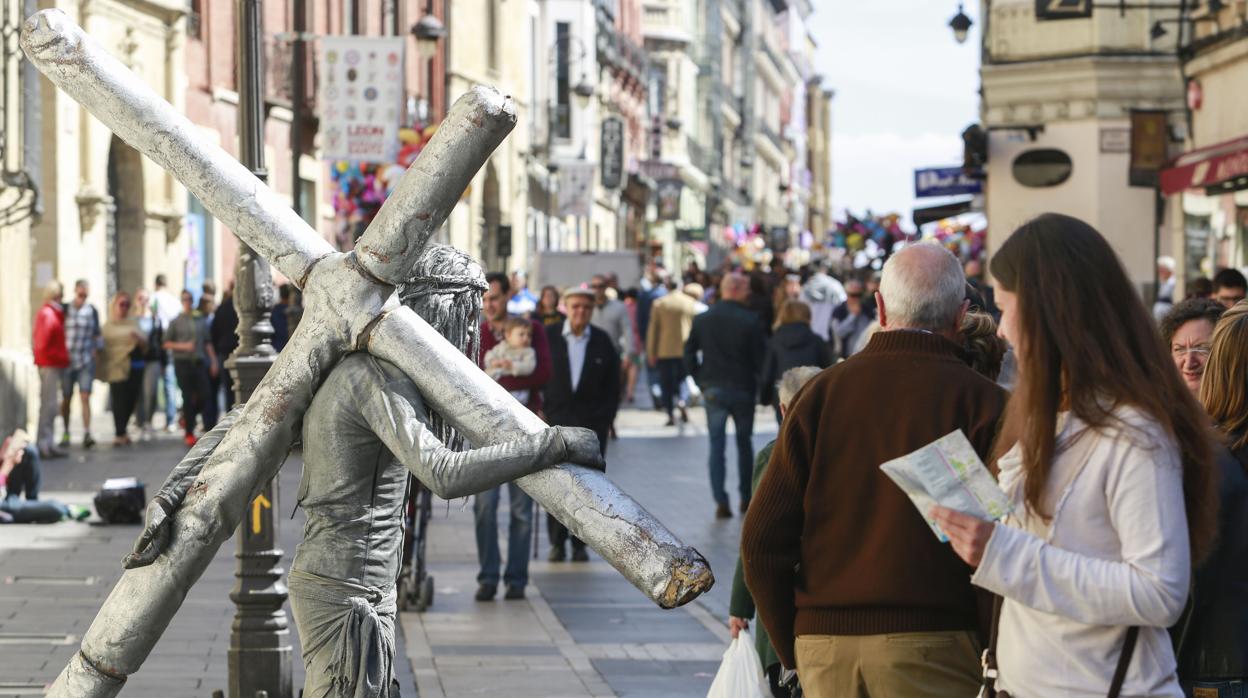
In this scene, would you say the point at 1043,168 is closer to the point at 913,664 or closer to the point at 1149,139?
the point at 1149,139

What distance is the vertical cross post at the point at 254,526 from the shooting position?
8336 millimetres

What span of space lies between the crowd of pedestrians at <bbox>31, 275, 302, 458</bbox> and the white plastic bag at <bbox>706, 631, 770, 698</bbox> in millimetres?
15824

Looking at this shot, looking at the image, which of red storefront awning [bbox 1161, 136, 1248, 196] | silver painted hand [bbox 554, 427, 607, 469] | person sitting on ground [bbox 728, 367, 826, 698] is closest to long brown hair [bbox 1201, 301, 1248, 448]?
person sitting on ground [bbox 728, 367, 826, 698]

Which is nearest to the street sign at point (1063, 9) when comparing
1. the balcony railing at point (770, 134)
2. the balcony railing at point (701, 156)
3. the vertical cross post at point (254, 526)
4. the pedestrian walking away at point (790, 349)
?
the pedestrian walking away at point (790, 349)

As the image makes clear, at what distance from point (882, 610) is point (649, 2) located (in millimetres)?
84985

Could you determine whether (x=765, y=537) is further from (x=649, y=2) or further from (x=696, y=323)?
(x=649, y=2)

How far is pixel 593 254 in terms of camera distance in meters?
37.5

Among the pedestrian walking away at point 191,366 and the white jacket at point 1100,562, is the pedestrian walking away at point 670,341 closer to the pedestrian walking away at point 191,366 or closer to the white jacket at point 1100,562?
the pedestrian walking away at point 191,366

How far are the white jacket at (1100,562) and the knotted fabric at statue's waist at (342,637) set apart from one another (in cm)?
141

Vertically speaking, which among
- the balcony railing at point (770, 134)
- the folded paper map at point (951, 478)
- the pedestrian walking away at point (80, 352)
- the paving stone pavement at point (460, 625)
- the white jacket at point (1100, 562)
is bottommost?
the paving stone pavement at point (460, 625)

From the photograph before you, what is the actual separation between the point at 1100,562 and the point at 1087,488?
0.14 m

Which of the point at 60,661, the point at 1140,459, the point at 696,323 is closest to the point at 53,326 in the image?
the point at 696,323

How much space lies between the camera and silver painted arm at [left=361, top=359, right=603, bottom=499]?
3986mm

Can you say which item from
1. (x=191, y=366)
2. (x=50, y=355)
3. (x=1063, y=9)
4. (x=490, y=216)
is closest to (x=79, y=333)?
(x=50, y=355)
